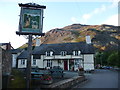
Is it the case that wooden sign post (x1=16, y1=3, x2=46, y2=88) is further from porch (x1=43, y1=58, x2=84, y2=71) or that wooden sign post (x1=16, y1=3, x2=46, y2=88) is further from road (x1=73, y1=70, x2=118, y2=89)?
porch (x1=43, y1=58, x2=84, y2=71)

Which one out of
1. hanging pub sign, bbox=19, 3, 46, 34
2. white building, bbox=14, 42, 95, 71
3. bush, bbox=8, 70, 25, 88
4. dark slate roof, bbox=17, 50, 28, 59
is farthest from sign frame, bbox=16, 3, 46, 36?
dark slate roof, bbox=17, 50, 28, 59

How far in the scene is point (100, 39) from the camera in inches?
6683

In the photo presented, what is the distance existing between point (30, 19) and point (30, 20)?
4.5 inches

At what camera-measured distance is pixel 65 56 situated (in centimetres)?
3953

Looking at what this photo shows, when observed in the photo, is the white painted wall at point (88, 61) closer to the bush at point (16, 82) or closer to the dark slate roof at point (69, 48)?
the dark slate roof at point (69, 48)

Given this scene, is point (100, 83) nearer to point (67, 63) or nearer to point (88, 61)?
point (88, 61)

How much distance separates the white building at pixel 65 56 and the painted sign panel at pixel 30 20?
28.6m

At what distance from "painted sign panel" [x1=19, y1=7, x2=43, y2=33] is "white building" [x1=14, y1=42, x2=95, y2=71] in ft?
93.7

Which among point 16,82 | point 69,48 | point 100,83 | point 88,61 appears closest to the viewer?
point 16,82

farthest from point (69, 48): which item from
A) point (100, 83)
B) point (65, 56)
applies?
point (100, 83)

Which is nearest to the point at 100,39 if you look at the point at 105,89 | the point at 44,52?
the point at 44,52

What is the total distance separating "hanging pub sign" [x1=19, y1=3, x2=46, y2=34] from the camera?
10062mm

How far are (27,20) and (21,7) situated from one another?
102 centimetres

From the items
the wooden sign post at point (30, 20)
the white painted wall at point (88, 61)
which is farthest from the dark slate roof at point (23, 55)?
the wooden sign post at point (30, 20)
